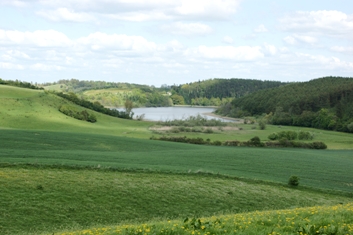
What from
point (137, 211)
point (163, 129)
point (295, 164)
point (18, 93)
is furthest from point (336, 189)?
point (18, 93)

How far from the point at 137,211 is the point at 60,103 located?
82755 mm

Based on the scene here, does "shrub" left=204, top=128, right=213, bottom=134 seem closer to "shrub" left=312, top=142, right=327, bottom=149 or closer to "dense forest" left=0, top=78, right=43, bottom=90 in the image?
"shrub" left=312, top=142, right=327, bottom=149

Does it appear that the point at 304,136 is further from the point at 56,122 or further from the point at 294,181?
the point at 294,181

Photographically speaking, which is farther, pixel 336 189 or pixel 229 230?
pixel 336 189

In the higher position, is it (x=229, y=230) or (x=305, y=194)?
(x=229, y=230)

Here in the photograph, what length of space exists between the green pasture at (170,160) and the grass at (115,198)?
299cm

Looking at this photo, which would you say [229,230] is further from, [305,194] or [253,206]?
[305,194]

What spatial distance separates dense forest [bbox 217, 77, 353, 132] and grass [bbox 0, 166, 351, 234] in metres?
82.8

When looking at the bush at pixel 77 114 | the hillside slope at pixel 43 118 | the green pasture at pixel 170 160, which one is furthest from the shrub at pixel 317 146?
the bush at pixel 77 114

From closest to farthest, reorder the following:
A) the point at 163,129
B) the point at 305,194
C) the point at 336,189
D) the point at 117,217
Answer: the point at 117,217 → the point at 305,194 → the point at 336,189 → the point at 163,129

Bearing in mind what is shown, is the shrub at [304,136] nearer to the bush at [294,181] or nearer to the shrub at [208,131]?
the shrub at [208,131]

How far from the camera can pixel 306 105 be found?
13375 cm

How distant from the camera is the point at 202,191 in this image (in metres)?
24.5

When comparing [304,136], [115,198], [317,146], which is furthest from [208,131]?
[115,198]
